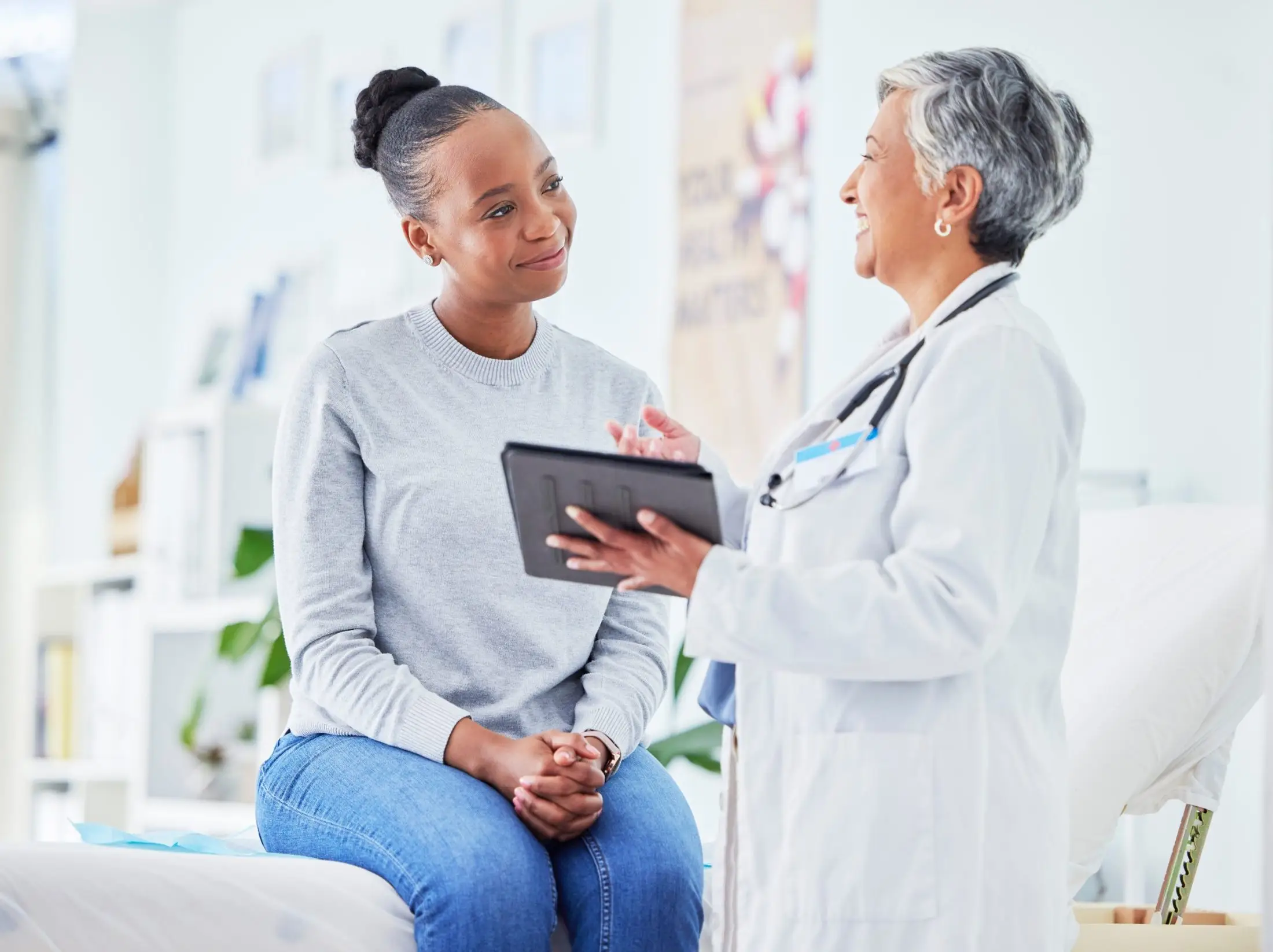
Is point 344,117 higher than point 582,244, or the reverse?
point 344,117

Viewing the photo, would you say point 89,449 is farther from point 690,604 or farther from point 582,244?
point 690,604

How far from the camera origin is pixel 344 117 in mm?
4227

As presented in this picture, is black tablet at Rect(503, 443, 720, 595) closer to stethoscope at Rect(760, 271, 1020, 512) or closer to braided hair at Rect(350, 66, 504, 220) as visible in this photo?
stethoscope at Rect(760, 271, 1020, 512)

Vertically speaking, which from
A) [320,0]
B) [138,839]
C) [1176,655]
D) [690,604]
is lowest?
[138,839]

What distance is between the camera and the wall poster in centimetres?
306

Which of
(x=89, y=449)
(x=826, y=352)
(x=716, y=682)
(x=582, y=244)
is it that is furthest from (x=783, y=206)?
(x=89, y=449)

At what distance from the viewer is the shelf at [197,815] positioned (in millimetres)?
3732

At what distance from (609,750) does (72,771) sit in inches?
122

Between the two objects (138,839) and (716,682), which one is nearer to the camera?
(716,682)

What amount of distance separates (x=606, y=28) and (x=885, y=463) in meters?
2.46

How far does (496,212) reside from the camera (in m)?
1.71

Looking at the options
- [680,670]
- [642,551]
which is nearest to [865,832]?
[642,551]

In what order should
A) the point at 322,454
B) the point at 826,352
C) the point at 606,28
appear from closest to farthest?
the point at 322,454 → the point at 826,352 → the point at 606,28

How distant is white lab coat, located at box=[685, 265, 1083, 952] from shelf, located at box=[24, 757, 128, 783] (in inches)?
128
